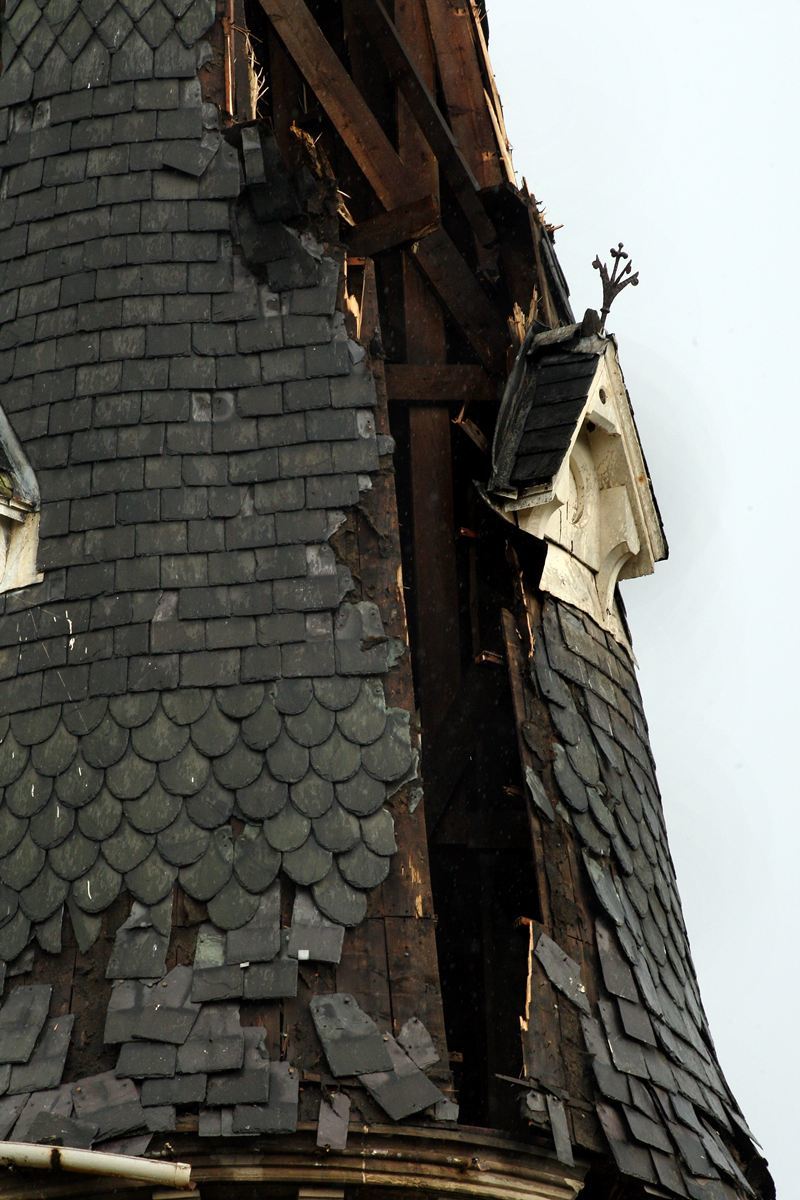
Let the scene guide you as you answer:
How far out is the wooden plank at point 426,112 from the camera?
12.7 metres

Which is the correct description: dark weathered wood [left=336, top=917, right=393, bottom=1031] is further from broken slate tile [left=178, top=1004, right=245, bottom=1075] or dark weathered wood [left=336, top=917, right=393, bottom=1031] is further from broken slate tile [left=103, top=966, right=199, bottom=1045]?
broken slate tile [left=103, top=966, right=199, bottom=1045]

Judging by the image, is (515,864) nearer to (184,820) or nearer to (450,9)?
(184,820)

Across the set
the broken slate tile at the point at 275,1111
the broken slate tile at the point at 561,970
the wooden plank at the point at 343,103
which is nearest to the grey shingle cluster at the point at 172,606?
the broken slate tile at the point at 275,1111

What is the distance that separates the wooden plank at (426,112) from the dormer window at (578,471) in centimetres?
108

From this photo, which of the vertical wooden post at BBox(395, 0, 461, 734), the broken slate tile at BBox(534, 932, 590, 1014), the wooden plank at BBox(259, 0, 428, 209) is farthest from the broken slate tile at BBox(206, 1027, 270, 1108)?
the wooden plank at BBox(259, 0, 428, 209)

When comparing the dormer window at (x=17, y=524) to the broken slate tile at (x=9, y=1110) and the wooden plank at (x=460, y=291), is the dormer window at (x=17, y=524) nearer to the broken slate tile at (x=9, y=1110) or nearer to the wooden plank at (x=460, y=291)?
the broken slate tile at (x=9, y=1110)

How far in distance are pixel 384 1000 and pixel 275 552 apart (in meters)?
2.41

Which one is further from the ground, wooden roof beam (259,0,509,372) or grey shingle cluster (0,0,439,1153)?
wooden roof beam (259,0,509,372)

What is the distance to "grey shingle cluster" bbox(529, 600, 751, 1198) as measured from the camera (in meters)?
10.2

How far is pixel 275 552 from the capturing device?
35.3ft

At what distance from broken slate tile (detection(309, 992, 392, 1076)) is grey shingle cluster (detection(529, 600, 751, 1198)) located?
1104 mm

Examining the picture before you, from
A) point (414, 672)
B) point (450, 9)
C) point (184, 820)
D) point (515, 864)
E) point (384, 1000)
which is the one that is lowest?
point (384, 1000)

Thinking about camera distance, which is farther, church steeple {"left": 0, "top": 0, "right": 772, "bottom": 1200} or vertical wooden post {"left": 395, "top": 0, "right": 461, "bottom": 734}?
vertical wooden post {"left": 395, "top": 0, "right": 461, "bottom": 734}

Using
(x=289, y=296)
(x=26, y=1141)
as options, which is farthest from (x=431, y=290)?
(x=26, y=1141)
